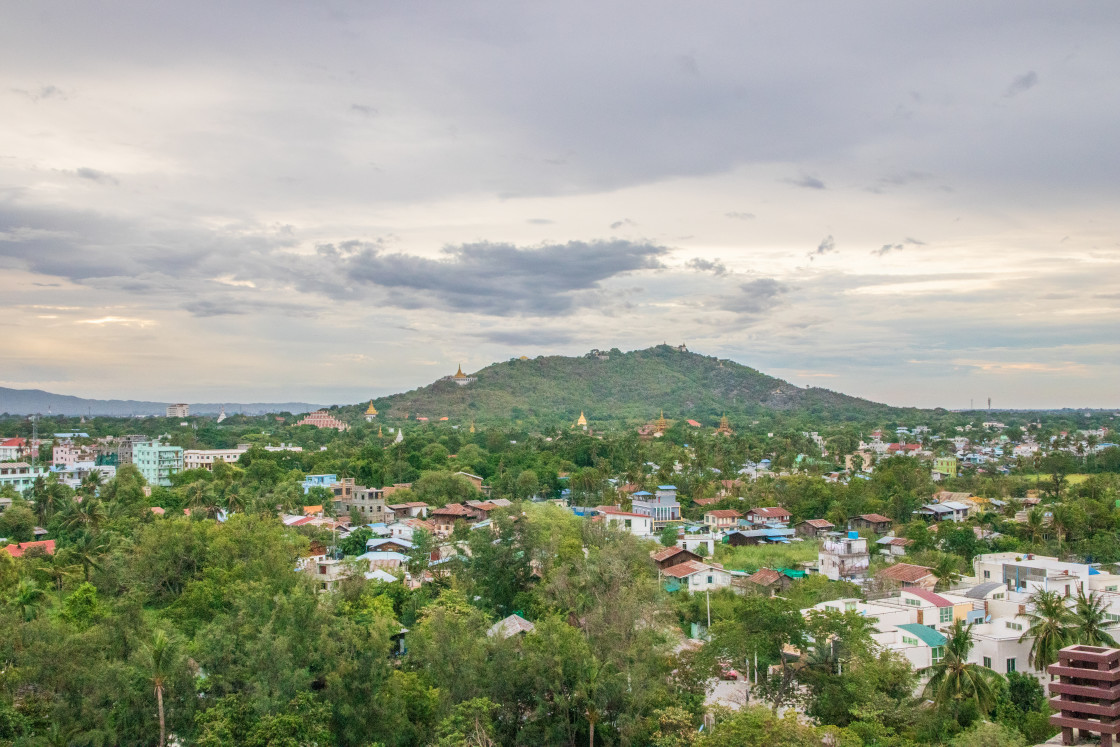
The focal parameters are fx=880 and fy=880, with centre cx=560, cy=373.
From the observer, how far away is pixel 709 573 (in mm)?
36844

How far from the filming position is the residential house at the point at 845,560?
36500 mm

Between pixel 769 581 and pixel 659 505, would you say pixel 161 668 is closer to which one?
pixel 769 581

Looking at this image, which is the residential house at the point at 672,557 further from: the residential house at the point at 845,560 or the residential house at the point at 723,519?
the residential house at the point at 723,519

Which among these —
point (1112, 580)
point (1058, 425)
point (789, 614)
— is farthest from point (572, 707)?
point (1058, 425)

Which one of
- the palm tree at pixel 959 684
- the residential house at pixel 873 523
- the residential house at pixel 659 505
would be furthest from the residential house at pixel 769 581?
the residential house at pixel 659 505

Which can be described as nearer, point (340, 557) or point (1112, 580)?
point (1112, 580)

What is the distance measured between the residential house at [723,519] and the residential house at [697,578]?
616 inches

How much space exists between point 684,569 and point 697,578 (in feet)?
2.36

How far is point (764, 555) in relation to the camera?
43.2m

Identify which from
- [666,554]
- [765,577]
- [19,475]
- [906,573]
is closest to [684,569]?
[666,554]

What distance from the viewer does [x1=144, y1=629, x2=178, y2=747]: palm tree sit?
61.9ft

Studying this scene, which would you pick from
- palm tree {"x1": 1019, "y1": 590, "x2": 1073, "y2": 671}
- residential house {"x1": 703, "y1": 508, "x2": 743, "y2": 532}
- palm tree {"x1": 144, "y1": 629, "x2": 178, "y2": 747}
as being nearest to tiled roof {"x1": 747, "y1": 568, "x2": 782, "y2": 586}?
palm tree {"x1": 1019, "y1": 590, "x2": 1073, "y2": 671}

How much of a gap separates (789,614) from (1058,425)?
136304 millimetres

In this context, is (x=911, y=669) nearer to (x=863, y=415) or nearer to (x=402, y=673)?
(x=402, y=673)
